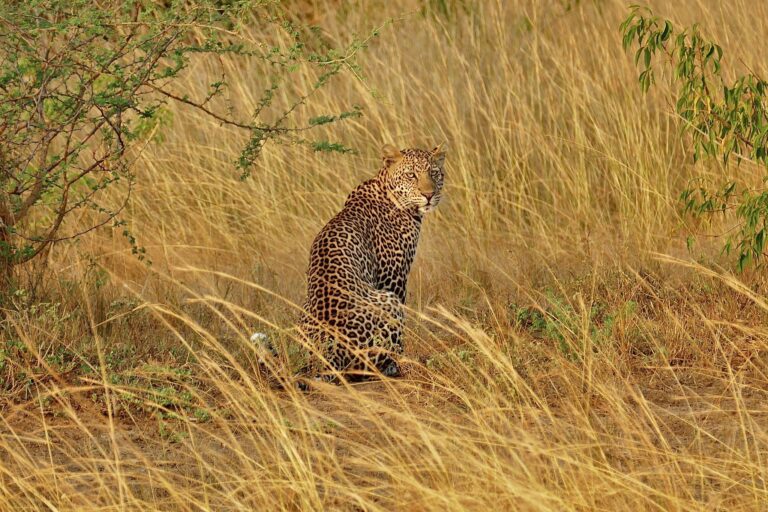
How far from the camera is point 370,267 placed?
6.41 meters

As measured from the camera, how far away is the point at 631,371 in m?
5.73

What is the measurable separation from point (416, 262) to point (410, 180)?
44.1 inches

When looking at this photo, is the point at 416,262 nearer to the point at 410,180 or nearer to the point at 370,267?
the point at 410,180

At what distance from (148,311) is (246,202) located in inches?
99.9

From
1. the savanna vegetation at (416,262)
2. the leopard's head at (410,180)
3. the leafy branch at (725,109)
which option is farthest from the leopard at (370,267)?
the leafy branch at (725,109)

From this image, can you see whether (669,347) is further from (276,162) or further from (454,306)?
(276,162)

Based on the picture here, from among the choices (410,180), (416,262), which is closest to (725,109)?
(410,180)

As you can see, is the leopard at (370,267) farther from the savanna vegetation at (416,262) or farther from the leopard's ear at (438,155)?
the savanna vegetation at (416,262)

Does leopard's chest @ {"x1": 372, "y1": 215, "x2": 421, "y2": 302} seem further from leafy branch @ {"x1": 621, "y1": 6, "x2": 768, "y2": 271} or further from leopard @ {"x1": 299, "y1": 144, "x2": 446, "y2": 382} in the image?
leafy branch @ {"x1": 621, "y1": 6, "x2": 768, "y2": 271}

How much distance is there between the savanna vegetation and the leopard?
19 centimetres

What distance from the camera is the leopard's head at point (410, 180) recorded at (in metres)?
6.85

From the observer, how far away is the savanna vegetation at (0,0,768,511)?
13.4ft

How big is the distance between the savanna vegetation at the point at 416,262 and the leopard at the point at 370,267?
0.61 ft

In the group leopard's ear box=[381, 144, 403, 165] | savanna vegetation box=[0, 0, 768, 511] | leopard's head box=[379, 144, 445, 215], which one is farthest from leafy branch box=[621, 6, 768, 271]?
leopard's ear box=[381, 144, 403, 165]
